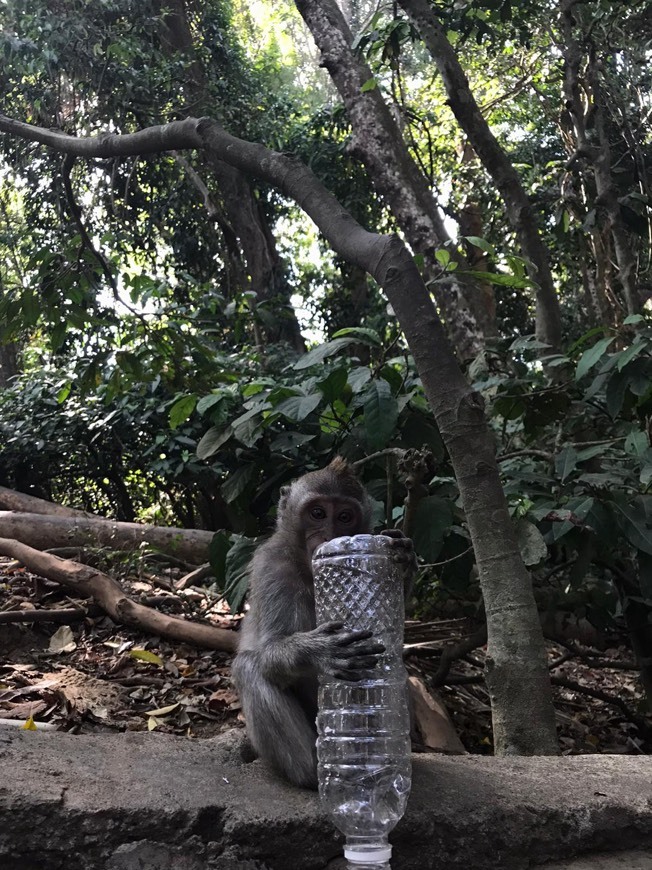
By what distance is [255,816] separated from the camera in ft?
7.51

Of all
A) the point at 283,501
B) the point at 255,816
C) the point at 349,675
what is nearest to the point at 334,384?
the point at 283,501

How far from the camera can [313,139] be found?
12523mm

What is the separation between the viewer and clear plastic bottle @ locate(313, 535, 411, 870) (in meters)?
2.28

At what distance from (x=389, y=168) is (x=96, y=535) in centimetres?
359

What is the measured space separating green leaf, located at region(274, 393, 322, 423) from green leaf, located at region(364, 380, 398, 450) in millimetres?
258

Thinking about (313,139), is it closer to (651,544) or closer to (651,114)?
(651,114)

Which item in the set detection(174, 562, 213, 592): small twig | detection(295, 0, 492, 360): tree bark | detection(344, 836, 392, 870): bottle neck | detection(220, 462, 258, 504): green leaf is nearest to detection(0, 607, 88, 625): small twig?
detection(174, 562, 213, 592): small twig

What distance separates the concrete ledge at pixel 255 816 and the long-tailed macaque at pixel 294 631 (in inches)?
5.9

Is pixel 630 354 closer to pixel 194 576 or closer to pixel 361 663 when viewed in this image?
pixel 361 663

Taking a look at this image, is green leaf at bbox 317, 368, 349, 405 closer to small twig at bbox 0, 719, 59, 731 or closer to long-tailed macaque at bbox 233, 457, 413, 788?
long-tailed macaque at bbox 233, 457, 413, 788

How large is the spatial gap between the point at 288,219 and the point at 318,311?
1715mm

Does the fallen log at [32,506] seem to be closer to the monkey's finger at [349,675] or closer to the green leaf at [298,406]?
the green leaf at [298,406]

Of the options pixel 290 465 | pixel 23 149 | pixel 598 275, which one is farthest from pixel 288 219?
pixel 290 465

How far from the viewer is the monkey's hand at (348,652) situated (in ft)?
7.26
